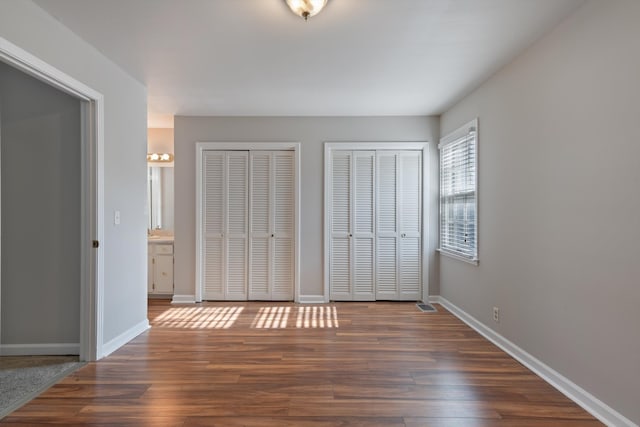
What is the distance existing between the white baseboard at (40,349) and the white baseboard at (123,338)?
0.23 meters

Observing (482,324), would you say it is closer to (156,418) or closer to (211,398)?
(211,398)

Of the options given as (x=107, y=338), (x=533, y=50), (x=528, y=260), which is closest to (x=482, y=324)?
(x=528, y=260)

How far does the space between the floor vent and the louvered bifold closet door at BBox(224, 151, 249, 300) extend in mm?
2282

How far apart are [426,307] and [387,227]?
1121mm

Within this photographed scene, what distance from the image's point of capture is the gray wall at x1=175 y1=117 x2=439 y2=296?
15.9 ft

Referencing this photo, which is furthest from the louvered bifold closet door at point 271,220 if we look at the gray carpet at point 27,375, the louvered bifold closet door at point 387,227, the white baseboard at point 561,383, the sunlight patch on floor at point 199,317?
the white baseboard at point 561,383

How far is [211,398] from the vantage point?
7.74 feet

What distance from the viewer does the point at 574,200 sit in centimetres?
236

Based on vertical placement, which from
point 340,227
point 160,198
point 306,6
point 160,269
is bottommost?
point 160,269

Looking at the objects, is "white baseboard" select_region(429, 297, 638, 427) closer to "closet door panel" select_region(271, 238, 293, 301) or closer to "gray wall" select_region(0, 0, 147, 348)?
"closet door panel" select_region(271, 238, 293, 301)

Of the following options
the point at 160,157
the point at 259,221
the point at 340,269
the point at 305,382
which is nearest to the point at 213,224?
the point at 259,221

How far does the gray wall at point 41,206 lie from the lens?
3053 mm

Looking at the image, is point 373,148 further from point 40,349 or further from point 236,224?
point 40,349

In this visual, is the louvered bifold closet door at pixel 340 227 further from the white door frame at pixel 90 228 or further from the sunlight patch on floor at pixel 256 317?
the white door frame at pixel 90 228
